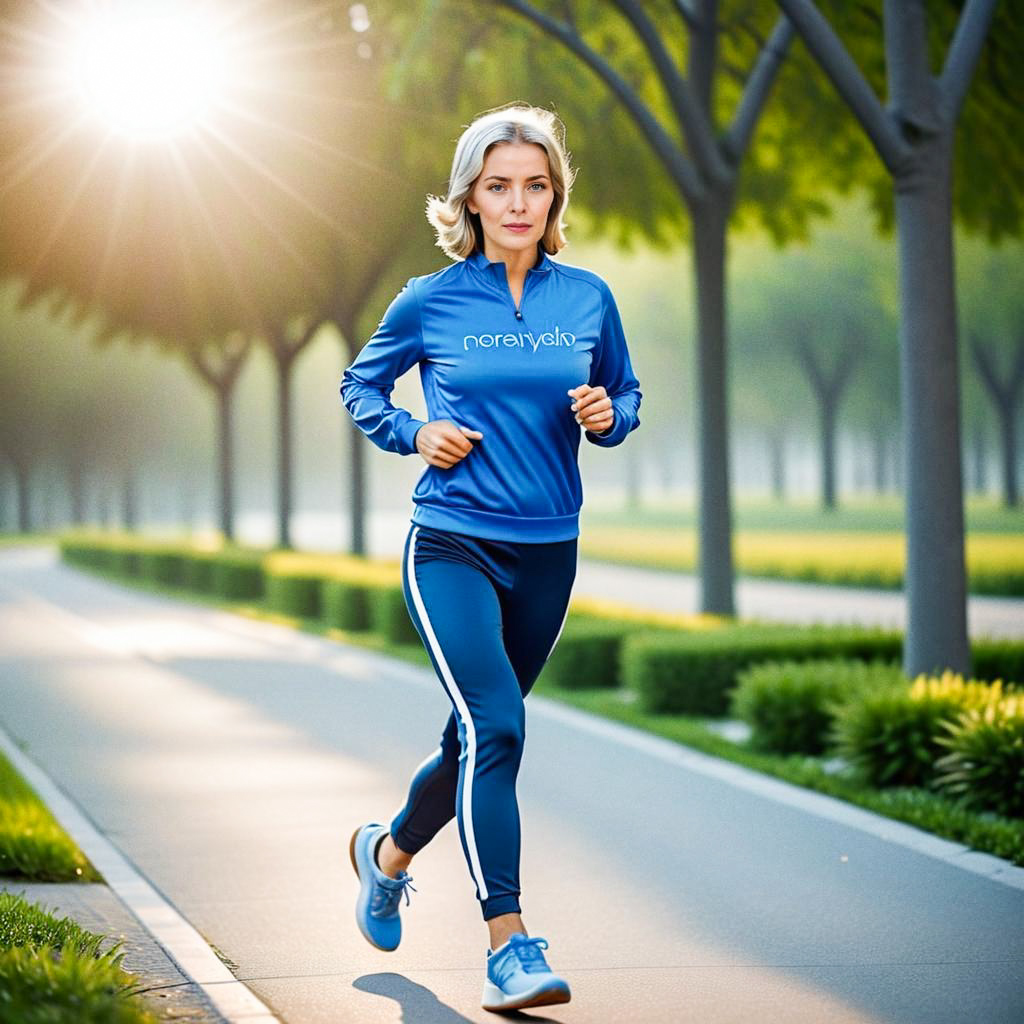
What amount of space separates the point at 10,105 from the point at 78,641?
500 cm

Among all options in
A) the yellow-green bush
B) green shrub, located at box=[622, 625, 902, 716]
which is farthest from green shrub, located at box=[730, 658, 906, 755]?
the yellow-green bush

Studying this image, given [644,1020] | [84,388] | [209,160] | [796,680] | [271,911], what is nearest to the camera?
[644,1020]

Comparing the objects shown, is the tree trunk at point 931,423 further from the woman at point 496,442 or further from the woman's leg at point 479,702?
Result: the woman's leg at point 479,702

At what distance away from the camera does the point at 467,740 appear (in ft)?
14.3

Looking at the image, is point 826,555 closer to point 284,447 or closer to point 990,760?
point 284,447

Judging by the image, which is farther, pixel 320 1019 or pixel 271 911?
pixel 271 911

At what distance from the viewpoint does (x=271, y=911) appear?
5.82 m

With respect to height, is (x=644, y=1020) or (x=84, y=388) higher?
(x=84, y=388)

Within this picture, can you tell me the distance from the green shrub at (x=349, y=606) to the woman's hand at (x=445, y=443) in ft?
45.4

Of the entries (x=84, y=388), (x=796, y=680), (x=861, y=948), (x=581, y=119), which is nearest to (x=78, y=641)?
(x=581, y=119)

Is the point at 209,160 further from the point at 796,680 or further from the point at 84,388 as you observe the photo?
the point at 84,388

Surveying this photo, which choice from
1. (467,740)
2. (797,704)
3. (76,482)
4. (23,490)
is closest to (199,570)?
(797,704)

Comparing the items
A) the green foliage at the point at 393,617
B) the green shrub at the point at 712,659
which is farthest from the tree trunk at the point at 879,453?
the green shrub at the point at 712,659

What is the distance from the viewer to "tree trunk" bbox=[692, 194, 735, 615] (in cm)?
1368
